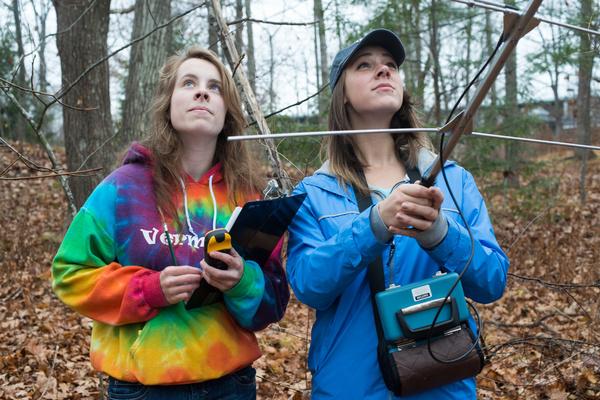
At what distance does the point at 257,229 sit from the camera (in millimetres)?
2090

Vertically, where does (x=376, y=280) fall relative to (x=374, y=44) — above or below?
below

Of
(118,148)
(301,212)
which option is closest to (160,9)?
(118,148)

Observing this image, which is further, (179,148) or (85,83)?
(85,83)

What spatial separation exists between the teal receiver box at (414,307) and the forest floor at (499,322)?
6.66 feet

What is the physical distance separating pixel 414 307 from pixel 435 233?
250 mm

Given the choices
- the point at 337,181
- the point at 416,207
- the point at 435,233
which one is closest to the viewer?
the point at 416,207

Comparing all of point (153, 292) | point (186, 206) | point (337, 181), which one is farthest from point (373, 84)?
point (153, 292)

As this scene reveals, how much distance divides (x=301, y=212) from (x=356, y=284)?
338 millimetres

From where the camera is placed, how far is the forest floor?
4.16m

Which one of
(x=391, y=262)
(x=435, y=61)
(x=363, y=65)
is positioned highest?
(x=435, y=61)

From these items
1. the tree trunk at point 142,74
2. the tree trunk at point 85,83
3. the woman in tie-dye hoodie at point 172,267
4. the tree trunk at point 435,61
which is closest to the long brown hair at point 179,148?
the woman in tie-dye hoodie at point 172,267

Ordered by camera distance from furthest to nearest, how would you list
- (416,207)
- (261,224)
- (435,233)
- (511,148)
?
(511,148) → (261,224) → (435,233) → (416,207)

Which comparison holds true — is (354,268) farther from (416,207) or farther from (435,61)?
(435,61)

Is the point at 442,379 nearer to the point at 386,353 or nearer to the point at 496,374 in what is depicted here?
the point at 386,353
